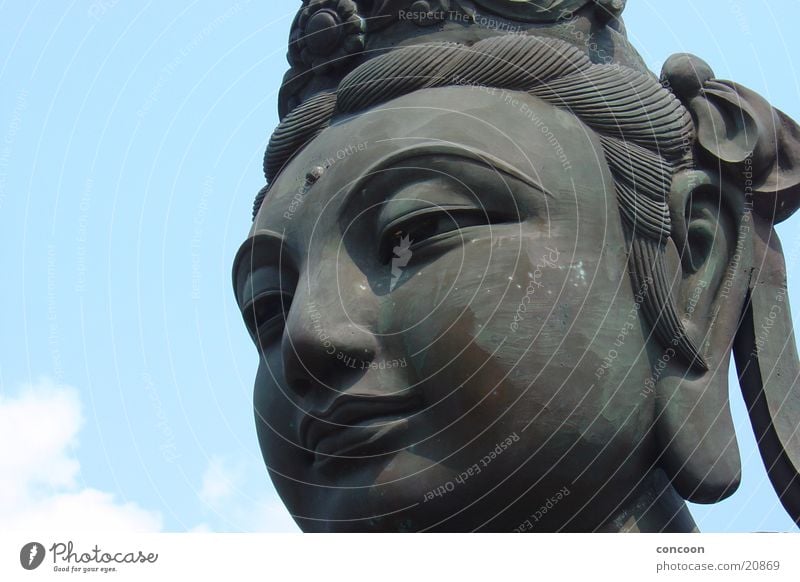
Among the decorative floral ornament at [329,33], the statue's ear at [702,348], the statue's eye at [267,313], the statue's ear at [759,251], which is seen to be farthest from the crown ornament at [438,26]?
the statue's eye at [267,313]

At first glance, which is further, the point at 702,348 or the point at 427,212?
the point at 702,348

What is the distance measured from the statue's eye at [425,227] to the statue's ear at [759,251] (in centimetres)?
108

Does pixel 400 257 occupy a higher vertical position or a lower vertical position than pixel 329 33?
lower

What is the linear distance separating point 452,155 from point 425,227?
332mm

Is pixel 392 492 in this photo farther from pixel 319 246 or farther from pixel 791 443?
pixel 791 443

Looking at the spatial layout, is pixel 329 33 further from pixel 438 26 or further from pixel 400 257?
pixel 400 257

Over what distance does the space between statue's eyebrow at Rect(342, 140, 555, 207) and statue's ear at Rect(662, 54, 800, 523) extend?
0.86 meters

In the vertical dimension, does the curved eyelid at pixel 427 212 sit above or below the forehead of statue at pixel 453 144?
Answer: below

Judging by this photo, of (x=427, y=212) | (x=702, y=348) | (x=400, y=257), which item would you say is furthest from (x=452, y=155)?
(x=702, y=348)

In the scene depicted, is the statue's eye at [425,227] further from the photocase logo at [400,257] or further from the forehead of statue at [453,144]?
the forehead of statue at [453,144]

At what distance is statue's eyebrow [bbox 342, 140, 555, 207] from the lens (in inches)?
262

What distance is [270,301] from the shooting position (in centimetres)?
723

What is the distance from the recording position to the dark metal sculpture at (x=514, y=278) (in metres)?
6.43

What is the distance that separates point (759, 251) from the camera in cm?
726
